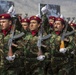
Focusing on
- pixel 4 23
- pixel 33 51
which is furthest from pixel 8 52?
pixel 33 51

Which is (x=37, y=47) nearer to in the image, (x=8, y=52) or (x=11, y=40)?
(x=11, y=40)

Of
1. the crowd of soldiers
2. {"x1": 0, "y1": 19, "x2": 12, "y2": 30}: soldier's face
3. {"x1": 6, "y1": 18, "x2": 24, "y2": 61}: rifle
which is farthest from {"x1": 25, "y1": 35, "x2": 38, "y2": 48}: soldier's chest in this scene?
{"x1": 0, "y1": 19, "x2": 12, "y2": 30}: soldier's face

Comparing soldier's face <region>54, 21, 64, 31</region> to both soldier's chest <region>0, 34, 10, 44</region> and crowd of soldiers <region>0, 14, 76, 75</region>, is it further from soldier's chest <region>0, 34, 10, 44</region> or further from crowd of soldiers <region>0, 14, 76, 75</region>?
soldier's chest <region>0, 34, 10, 44</region>

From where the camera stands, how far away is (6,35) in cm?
717

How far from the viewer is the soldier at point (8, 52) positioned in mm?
6922

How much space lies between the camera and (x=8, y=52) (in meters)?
6.91

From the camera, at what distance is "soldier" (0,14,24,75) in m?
6.92

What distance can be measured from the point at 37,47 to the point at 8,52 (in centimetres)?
82

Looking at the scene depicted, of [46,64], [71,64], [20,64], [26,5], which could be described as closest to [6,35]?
[20,64]

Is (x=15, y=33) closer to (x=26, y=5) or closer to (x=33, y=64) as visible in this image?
(x=33, y=64)

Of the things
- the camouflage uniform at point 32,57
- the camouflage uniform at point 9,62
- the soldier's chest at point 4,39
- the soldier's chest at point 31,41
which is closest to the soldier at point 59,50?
the camouflage uniform at point 32,57

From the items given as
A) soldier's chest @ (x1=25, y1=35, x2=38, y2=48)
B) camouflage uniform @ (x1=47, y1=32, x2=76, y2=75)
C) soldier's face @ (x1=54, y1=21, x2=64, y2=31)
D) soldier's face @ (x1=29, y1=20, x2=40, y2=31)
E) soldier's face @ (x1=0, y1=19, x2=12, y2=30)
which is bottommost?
camouflage uniform @ (x1=47, y1=32, x2=76, y2=75)

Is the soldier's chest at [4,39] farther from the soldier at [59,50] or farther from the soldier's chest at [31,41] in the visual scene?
the soldier at [59,50]

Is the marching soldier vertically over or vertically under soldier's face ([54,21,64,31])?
under
